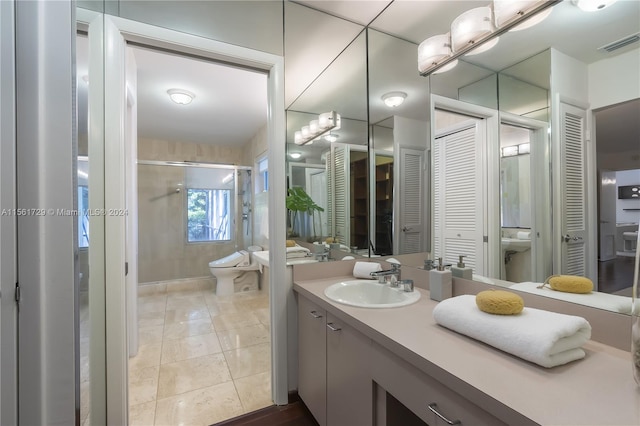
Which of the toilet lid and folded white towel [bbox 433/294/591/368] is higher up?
folded white towel [bbox 433/294/591/368]

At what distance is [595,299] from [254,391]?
1.90 meters

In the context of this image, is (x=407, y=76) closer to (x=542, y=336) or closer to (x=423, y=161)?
(x=423, y=161)

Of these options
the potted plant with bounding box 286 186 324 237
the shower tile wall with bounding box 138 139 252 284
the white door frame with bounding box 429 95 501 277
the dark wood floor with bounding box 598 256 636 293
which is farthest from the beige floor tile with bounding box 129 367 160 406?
the shower tile wall with bounding box 138 139 252 284

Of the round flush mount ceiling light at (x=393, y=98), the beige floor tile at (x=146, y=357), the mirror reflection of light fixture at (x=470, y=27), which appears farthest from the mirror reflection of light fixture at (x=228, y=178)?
the mirror reflection of light fixture at (x=470, y=27)

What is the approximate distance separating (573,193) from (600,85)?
1.18ft

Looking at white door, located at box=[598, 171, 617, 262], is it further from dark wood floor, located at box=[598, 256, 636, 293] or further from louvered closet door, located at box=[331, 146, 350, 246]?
louvered closet door, located at box=[331, 146, 350, 246]

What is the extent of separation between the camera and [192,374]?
6.63ft

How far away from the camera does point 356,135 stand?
1996 mm

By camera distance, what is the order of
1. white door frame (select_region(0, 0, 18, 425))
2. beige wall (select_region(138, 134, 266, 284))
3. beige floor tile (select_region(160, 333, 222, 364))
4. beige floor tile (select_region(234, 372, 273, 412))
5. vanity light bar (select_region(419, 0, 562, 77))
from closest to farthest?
white door frame (select_region(0, 0, 18, 425)) < vanity light bar (select_region(419, 0, 562, 77)) < beige floor tile (select_region(234, 372, 273, 412)) < beige floor tile (select_region(160, 333, 222, 364)) < beige wall (select_region(138, 134, 266, 284))

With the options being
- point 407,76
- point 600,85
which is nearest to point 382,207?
point 407,76

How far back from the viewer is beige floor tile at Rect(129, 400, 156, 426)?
61.0 inches

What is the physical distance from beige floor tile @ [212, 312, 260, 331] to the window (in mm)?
1808

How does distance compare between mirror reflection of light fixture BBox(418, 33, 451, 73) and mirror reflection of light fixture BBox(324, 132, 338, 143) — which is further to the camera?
mirror reflection of light fixture BBox(324, 132, 338, 143)

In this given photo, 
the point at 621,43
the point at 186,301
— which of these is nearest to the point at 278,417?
the point at 621,43
